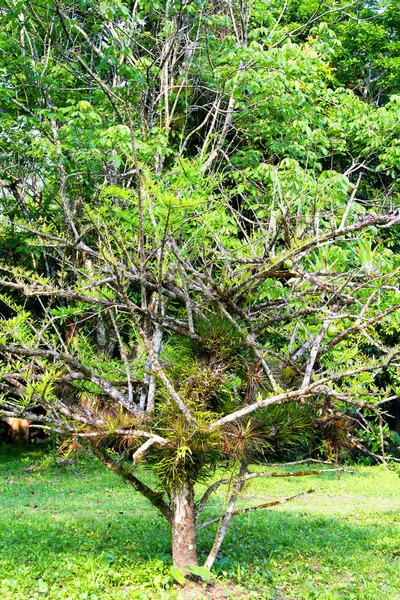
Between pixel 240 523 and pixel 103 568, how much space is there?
249cm

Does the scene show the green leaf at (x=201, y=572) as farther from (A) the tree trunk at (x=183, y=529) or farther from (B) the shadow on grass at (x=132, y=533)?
(B) the shadow on grass at (x=132, y=533)

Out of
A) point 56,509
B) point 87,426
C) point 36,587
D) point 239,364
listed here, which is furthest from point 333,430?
point 56,509

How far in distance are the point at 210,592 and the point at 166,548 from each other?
91cm

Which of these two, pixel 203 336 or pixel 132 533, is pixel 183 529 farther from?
pixel 132 533

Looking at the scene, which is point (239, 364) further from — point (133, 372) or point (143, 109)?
point (143, 109)

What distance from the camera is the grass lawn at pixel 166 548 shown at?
4.02 m

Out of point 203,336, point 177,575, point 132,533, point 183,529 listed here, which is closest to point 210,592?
point 177,575

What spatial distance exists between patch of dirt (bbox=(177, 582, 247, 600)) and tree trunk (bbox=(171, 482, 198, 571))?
0.13m

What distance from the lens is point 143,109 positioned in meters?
7.22

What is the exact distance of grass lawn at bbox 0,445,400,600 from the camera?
4.02 m

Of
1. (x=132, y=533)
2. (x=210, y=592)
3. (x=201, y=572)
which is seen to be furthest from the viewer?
(x=132, y=533)

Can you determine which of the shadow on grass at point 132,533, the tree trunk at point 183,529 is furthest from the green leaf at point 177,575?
the shadow on grass at point 132,533

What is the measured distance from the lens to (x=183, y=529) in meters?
3.88

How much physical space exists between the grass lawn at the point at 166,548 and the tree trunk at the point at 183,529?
0.19 m
